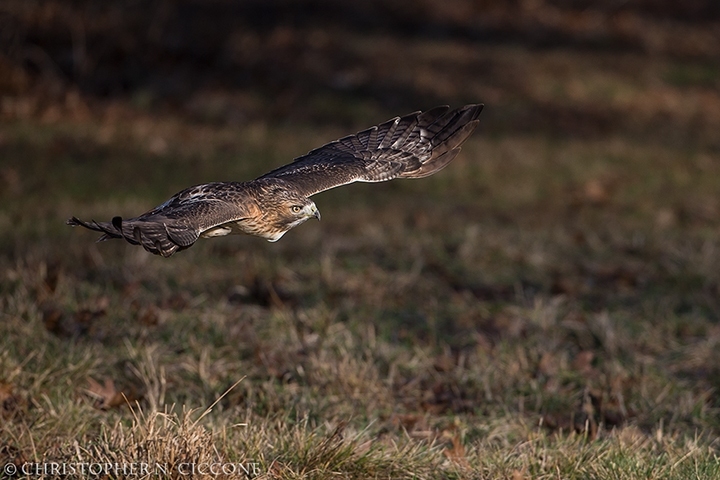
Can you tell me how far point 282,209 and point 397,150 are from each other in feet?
3.43

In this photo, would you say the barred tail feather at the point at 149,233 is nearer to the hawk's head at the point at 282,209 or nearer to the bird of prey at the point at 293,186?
the bird of prey at the point at 293,186

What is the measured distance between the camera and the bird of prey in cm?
405

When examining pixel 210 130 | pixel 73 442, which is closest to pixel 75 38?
pixel 210 130

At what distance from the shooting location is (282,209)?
500 cm

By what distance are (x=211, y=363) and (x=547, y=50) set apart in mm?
12405

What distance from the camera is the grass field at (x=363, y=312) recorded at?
15.3 feet

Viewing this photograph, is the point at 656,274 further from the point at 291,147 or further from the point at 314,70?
the point at 314,70

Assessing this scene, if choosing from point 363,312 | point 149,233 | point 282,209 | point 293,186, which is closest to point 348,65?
point 363,312

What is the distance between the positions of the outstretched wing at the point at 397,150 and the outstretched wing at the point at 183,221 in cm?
56

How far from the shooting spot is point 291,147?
12.4 metres

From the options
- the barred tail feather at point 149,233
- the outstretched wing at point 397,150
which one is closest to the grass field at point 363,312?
the barred tail feather at point 149,233

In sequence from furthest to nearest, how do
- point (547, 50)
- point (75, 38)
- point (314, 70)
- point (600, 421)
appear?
point (547, 50)
point (314, 70)
point (75, 38)
point (600, 421)

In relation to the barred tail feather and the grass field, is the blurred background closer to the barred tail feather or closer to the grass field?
the grass field

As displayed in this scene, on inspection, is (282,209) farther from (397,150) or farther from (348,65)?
(348,65)
